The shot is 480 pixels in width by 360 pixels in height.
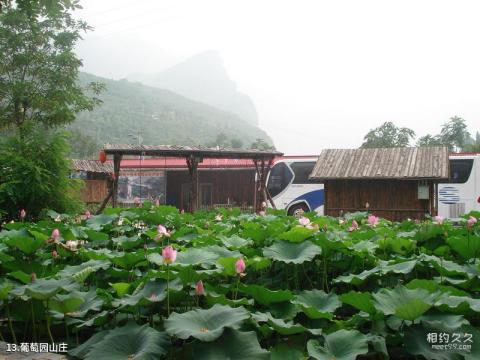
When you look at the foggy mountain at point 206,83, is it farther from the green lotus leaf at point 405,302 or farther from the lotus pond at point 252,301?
the green lotus leaf at point 405,302

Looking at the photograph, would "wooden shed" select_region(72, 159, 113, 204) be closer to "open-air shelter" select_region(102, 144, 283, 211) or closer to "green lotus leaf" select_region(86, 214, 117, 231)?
"open-air shelter" select_region(102, 144, 283, 211)

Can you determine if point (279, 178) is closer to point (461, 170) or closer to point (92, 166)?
point (461, 170)

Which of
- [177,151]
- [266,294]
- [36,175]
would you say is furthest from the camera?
[177,151]

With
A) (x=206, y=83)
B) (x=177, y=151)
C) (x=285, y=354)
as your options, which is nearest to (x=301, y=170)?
(x=177, y=151)

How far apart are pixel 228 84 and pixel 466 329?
15859cm

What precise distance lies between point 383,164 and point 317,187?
9.24m

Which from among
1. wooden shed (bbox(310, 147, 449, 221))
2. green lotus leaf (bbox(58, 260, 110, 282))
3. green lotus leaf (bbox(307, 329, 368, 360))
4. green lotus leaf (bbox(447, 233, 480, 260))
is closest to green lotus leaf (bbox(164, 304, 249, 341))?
green lotus leaf (bbox(307, 329, 368, 360))

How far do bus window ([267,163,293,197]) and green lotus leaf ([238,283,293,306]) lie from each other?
17952 mm

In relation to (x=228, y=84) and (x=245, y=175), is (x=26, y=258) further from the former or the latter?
(x=228, y=84)

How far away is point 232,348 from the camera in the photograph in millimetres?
1916

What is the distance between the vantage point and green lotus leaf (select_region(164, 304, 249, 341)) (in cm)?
188

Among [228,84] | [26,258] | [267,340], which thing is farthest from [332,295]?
[228,84]

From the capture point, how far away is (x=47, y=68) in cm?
1675

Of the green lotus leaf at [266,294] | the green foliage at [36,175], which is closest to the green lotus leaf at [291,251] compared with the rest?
the green lotus leaf at [266,294]
